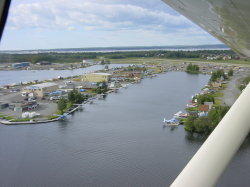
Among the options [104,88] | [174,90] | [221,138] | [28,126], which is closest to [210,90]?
[174,90]

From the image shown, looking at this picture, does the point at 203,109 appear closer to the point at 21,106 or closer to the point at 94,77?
the point at 21,106

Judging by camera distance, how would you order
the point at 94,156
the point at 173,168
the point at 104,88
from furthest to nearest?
the point at 104,88 < the point at 94,156 < the point at 173,168

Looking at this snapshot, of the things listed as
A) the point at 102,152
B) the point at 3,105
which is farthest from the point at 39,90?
the point at 102,152

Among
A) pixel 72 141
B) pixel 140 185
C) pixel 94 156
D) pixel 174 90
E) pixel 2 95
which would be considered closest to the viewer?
pixel 140 185

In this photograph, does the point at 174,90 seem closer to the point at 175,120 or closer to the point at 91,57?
the point at 175,120

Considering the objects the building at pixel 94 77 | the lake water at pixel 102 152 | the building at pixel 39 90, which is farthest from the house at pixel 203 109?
the building at pixel 94 77

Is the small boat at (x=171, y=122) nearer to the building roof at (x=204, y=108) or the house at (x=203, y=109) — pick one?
the house at (x=203, y=109)

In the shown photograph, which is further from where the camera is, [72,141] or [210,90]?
[210,90]

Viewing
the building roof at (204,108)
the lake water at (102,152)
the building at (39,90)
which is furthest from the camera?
the building at (39,90)
